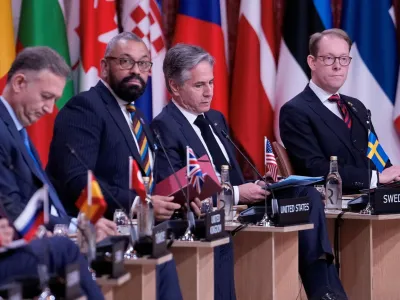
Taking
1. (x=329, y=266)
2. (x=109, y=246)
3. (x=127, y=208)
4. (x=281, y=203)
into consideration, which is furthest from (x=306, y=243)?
(x=109, y=246)

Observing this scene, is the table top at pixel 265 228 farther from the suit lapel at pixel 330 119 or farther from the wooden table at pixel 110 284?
the suit lapel at pixel 330 119

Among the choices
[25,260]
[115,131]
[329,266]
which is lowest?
[329,266]

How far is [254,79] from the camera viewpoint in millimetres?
6914

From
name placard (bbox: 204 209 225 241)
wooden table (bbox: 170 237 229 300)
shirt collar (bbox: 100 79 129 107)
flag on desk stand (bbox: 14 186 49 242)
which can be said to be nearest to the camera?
flag on desk stand (bbox: 14 186 49 242)

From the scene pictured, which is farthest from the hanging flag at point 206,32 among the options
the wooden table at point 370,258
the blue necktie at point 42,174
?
the blue necktie at point 42,174

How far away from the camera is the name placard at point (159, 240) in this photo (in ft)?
12.2

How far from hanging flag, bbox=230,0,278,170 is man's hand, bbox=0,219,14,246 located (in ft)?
12.3

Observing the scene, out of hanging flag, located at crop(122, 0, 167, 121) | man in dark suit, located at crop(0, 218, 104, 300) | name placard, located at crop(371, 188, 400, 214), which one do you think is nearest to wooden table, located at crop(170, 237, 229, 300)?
man in dark suit, located at crop(0, 218, 104, 300)

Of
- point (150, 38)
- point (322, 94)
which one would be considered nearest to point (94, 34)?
point (150, 38)

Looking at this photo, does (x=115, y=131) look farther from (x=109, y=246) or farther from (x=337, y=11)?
(x=337, y=11)

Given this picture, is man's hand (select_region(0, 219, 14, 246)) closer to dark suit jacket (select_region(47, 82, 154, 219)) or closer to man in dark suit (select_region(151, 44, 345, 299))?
dark suit jacket (select_region(47, 82, 154, 219))

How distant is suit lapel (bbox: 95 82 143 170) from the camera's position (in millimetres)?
4734

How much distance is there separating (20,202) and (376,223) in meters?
2.44

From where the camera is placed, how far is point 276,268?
4.97m
